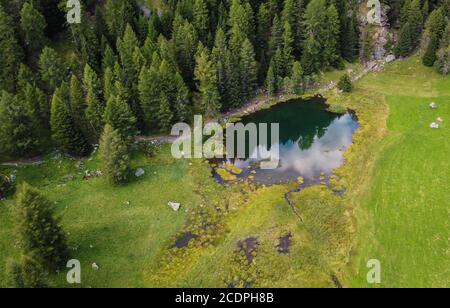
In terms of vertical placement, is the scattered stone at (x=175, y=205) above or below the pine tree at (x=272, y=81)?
below

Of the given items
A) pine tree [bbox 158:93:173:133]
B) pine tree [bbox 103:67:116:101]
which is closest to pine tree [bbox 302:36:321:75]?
pine tree [bbox 158:93:173:133]

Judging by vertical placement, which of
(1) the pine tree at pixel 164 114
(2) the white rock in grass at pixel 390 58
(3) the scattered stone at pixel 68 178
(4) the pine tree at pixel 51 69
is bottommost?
(3) the scattered stone at pixel 68 178

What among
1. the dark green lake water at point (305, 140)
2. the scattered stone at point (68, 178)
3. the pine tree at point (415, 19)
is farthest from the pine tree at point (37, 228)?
the pine tree at point (415, 19)

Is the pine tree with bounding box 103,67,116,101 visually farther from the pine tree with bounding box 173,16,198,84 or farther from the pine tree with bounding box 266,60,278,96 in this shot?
the pine tree with bounding box 266,60,278,96

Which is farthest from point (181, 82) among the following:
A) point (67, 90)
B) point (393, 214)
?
point (393, 214)

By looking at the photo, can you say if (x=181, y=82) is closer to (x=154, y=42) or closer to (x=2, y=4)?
(x=154, y=42)

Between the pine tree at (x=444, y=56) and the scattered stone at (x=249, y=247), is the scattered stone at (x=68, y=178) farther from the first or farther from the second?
the pine tree at (x=444, y=56)

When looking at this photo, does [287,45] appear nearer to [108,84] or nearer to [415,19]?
[415,19]
